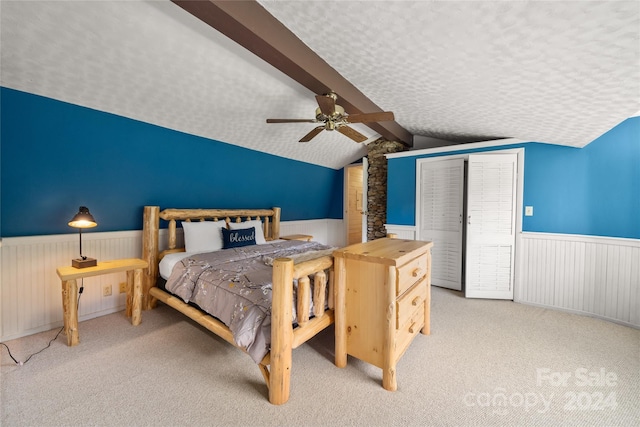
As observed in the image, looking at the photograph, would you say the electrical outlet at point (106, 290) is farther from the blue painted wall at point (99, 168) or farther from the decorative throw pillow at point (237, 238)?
the decorative throw pillow at point (237, 238)

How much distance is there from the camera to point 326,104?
2.27m

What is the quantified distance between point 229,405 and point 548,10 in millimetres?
2822

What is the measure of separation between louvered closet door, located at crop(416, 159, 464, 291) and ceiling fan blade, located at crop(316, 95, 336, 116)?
218 centimetres

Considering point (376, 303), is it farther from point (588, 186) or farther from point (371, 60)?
point (588, 186)

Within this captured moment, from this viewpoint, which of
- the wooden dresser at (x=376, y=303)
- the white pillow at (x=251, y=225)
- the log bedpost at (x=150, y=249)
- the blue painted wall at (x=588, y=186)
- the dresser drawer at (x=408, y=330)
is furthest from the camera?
the white pillow at (x=251, y=225)

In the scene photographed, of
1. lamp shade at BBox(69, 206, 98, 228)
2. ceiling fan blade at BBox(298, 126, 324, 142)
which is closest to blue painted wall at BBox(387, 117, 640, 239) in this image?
ceiling fan blade at BBox(298, 126, 324, 142)

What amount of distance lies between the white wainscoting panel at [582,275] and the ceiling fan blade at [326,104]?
9.45ft

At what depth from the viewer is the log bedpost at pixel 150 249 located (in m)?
2.93

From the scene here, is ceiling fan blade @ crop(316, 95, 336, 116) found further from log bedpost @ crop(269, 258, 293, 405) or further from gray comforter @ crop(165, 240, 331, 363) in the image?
log bedpost @ crop(269, 258, 293, 405)

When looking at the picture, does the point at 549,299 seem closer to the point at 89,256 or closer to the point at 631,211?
the point at 631,211

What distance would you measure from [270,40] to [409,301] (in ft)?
Answer: 7.12

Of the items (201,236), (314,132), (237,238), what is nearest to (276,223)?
(237,238)

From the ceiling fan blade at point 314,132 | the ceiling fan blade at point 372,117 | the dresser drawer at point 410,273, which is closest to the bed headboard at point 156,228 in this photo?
the ceiling fan blade at point 314,132

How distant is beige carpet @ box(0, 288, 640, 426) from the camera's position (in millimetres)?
1493
